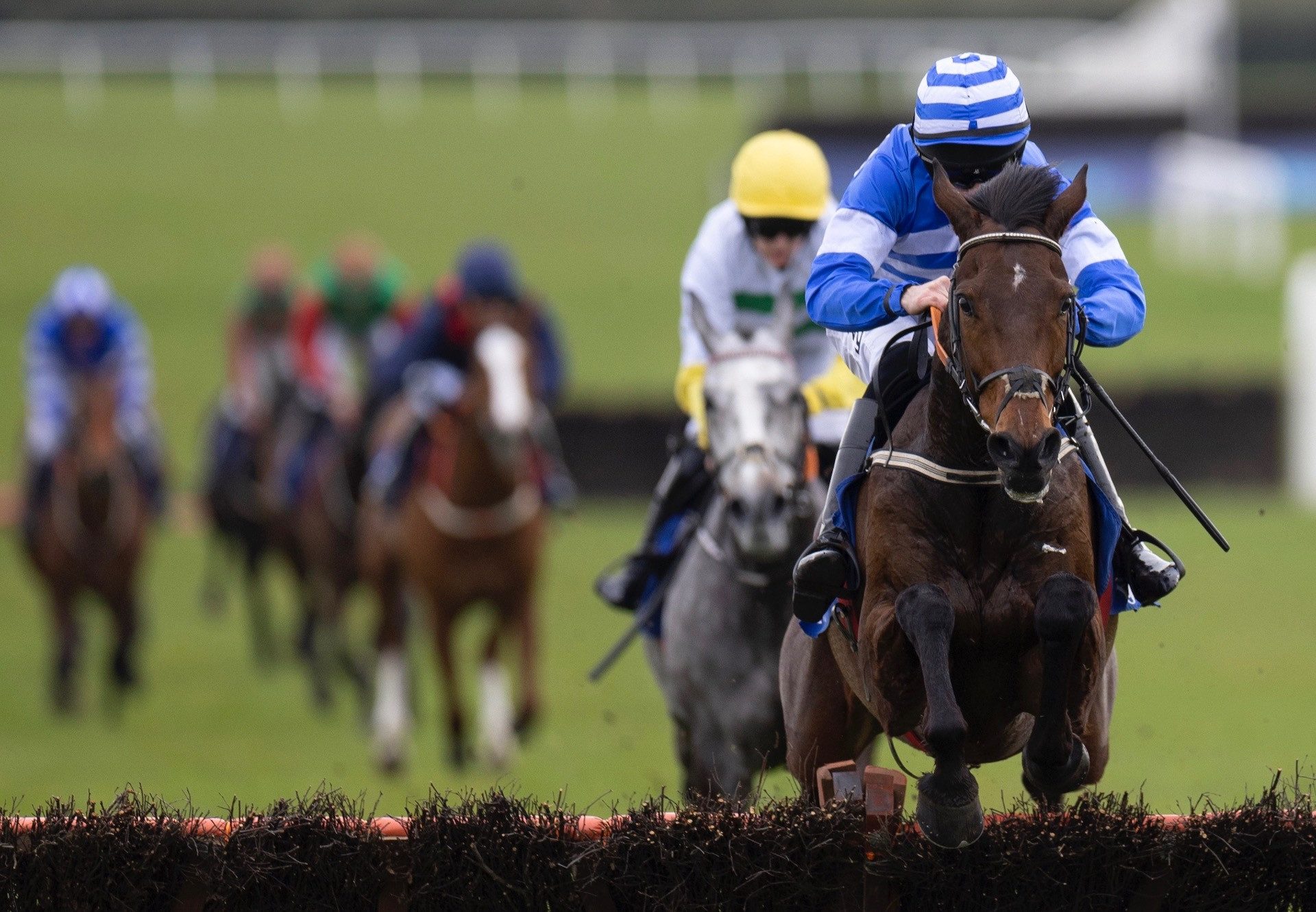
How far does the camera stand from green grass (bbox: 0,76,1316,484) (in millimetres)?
25094

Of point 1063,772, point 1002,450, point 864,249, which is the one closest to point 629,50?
point 864,249

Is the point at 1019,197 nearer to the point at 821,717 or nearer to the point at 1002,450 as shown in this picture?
the point at 1002,450

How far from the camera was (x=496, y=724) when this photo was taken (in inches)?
380

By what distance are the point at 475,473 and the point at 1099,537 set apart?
571cm

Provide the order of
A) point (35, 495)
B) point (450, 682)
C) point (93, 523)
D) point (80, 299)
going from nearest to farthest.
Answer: point (450, 682), point (93, 523), point (35, 495), point (80, 299)

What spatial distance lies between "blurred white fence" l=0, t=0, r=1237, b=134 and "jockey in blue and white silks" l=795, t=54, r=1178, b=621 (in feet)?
86.5

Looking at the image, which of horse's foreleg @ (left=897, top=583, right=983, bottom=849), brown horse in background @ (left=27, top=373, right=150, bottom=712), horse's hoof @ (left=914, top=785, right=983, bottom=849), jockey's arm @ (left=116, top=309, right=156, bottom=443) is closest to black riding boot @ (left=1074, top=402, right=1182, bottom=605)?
horse's foreleg @ (left=897, top=583, right=983, bottom=849)

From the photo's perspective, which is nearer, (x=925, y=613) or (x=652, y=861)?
(x=925, y=613)

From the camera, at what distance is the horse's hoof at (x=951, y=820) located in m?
3.80

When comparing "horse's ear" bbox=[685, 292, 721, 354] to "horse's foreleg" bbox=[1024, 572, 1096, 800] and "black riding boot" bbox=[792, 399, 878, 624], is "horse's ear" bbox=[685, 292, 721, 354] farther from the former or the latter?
"horse's foreleg" bbox=[1024, 572, 1096, 800]

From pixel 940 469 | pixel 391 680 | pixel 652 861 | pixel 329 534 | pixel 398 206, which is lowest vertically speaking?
pixel 391 680

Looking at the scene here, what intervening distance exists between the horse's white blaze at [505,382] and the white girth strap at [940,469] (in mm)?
5174

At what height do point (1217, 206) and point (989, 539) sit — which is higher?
point (1217, 206)

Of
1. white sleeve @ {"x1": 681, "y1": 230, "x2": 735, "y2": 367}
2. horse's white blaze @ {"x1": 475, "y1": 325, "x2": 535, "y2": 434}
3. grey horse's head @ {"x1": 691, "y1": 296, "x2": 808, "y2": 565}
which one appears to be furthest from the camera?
horse's white blaze @ {"x1": 475, "y1": 325, "x2": 535, "y2": 434}
